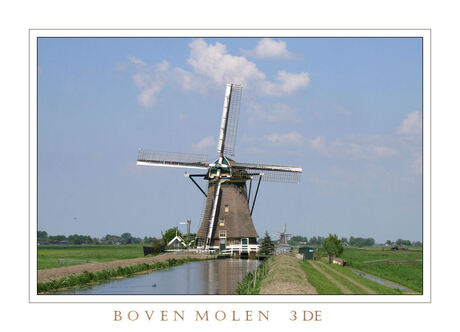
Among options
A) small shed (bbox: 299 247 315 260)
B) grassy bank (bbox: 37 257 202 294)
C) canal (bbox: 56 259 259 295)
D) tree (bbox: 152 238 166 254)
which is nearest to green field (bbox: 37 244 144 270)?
tree (bbox: 152 238 166 254)

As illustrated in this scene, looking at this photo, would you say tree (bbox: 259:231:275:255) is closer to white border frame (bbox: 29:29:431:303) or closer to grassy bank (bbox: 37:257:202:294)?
grassy bank (bbox: 37:257:202:294)

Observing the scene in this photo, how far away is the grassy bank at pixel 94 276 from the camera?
21.3 metres

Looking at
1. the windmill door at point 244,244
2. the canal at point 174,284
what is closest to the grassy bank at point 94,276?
the canal at point 174,284

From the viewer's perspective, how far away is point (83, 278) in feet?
78.9

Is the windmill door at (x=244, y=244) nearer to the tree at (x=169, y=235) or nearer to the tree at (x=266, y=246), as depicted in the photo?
the tree at (x=266, y=246)

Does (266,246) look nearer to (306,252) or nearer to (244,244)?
(244,244)

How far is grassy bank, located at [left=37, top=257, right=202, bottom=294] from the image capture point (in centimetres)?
2133
